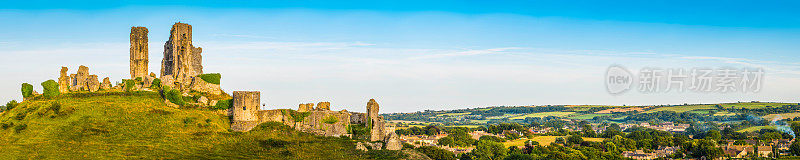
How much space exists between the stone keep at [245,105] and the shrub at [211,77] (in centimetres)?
1037

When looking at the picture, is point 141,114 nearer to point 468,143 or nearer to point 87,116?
point 87,116

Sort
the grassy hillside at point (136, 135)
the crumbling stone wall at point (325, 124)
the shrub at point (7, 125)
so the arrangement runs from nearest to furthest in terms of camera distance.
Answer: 1. the grassy hillside at point (136, 135)
2. the shrub at point (7, 125)
3. the crumbling stone wall at point (325, 124)

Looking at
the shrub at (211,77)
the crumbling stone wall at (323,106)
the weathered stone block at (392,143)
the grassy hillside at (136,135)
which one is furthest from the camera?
the shrub at (211,77)

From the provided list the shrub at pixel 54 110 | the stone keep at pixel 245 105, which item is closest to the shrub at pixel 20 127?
the shrub at pixel 54 110

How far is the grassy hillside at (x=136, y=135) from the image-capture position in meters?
60.2

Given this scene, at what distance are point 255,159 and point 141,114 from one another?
17.5 m

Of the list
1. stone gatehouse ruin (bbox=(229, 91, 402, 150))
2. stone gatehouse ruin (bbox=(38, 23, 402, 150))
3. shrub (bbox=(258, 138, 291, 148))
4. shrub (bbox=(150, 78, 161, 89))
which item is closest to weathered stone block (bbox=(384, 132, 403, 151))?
stone gatehouse ruin (bbox=(38, 23, 402, 150))

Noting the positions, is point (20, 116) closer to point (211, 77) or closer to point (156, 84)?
point (156, 84)

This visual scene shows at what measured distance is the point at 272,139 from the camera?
6919 centimetres

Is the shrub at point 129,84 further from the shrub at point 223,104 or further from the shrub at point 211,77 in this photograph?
the shrub at point 223,104

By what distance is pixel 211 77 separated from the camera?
83000 millimetres

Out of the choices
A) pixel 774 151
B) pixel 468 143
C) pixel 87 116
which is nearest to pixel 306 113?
pixel 87 116

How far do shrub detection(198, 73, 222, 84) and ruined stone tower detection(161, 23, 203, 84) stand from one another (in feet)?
7.15

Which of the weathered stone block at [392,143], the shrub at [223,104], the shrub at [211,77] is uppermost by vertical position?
the shrub at [211,77]
